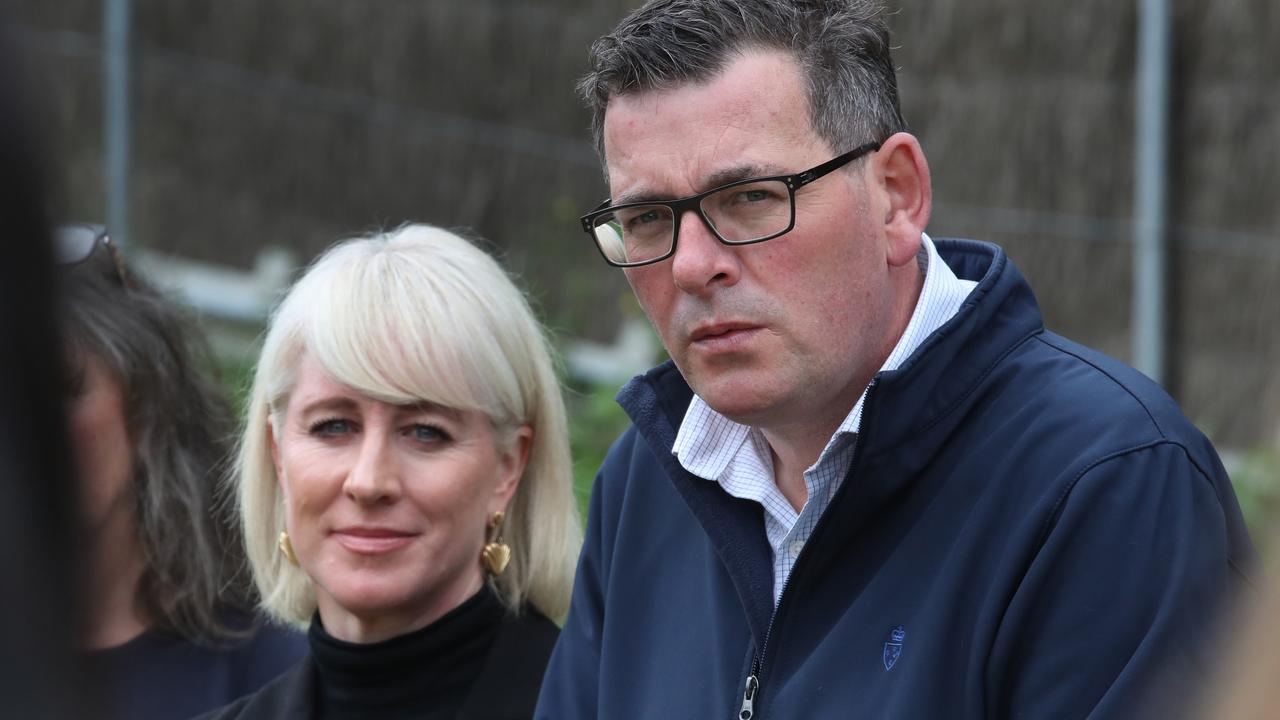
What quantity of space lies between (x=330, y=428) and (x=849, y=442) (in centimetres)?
118

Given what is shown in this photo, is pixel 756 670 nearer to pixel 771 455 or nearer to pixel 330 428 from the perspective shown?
pixel 771 455

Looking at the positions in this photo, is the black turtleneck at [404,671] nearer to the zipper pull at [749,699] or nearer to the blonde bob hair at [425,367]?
the blonde bob hair at [425,367]

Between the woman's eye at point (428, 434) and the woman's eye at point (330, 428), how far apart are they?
0.43ft

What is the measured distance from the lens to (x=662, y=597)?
2324mm

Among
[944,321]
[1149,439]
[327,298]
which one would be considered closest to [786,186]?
[944,321]

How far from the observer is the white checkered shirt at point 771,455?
2098 millimetres

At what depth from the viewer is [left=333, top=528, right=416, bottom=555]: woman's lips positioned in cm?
278

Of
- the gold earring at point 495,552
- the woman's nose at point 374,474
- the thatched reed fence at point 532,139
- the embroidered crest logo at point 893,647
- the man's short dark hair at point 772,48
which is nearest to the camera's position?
the embroidered crest logo at point 893,647

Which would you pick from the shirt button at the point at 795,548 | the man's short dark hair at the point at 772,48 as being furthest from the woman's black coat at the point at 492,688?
the man's short dark hair at the point at 772,48

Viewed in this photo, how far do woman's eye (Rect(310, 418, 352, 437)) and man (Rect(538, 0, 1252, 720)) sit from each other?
70 centimetres

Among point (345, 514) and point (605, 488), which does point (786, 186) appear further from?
point (345, 514)

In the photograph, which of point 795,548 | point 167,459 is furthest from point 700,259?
point 167,459

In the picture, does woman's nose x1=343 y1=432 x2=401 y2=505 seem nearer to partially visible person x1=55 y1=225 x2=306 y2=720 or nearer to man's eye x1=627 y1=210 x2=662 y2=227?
partially visible person x1=55 y1=225 x2=306 y2=720

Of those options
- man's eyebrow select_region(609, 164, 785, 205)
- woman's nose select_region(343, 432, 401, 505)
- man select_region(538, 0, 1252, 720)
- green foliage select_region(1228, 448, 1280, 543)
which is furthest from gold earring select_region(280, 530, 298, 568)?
green foliage select_region(1228, 448, 1280, 543)
